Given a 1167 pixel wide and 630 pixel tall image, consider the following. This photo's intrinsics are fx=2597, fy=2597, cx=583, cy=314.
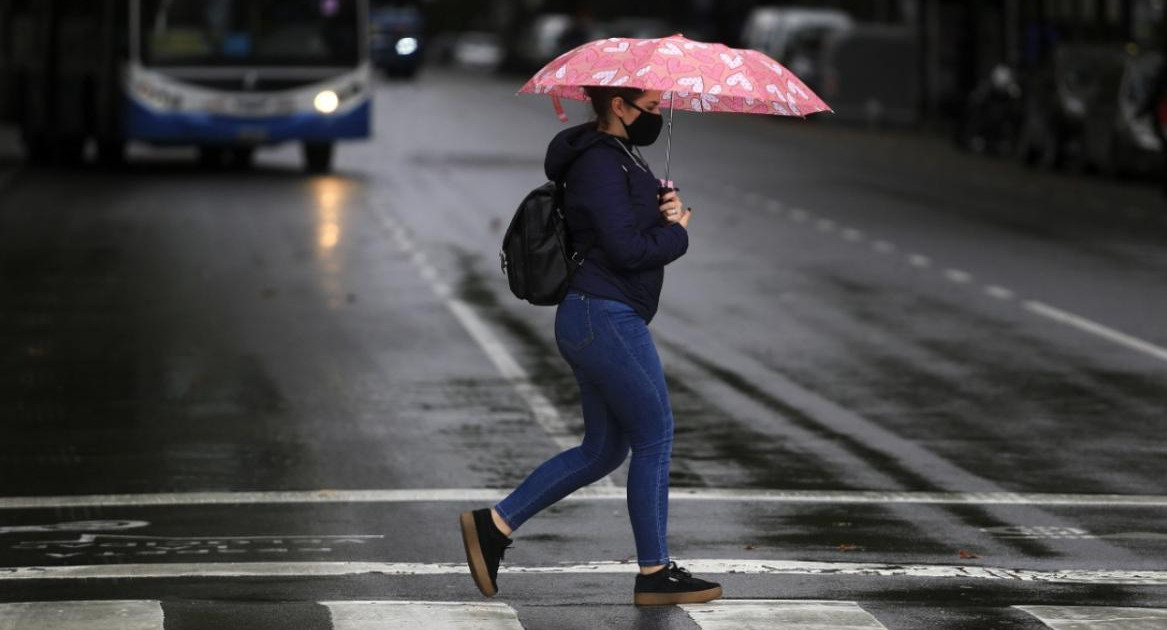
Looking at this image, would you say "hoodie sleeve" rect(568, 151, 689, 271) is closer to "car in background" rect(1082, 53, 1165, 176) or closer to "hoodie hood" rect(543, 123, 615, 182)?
"hoodie hood" rect(543, 123, 615, 182)

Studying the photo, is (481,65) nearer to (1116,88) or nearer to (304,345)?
(1116,88)

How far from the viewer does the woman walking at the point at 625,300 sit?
791cm

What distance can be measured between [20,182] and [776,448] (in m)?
21.0

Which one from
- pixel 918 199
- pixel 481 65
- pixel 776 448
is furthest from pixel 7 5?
pixel 481 65

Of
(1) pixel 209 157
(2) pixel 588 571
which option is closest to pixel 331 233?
(1) pixel 209 157

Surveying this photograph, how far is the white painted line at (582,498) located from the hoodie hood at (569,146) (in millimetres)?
2588

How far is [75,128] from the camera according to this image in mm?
33531

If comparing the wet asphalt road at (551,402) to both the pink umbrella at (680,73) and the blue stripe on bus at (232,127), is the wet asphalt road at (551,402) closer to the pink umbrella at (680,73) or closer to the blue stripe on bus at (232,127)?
the pink umbrella at (680,73)

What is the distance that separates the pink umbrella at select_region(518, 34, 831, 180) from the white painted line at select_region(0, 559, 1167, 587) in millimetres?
1541

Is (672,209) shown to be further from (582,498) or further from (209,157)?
(209,157)

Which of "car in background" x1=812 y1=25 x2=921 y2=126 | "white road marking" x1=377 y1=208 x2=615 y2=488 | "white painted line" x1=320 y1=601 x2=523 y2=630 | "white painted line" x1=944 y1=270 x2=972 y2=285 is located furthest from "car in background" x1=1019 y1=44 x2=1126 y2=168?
"white painted line" x1=320 y1=601 x2=523 y2=630

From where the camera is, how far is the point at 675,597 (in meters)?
7.96

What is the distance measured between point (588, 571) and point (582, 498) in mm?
1692

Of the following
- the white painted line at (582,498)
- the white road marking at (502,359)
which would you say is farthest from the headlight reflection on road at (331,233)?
the white painted line at (582,498)
